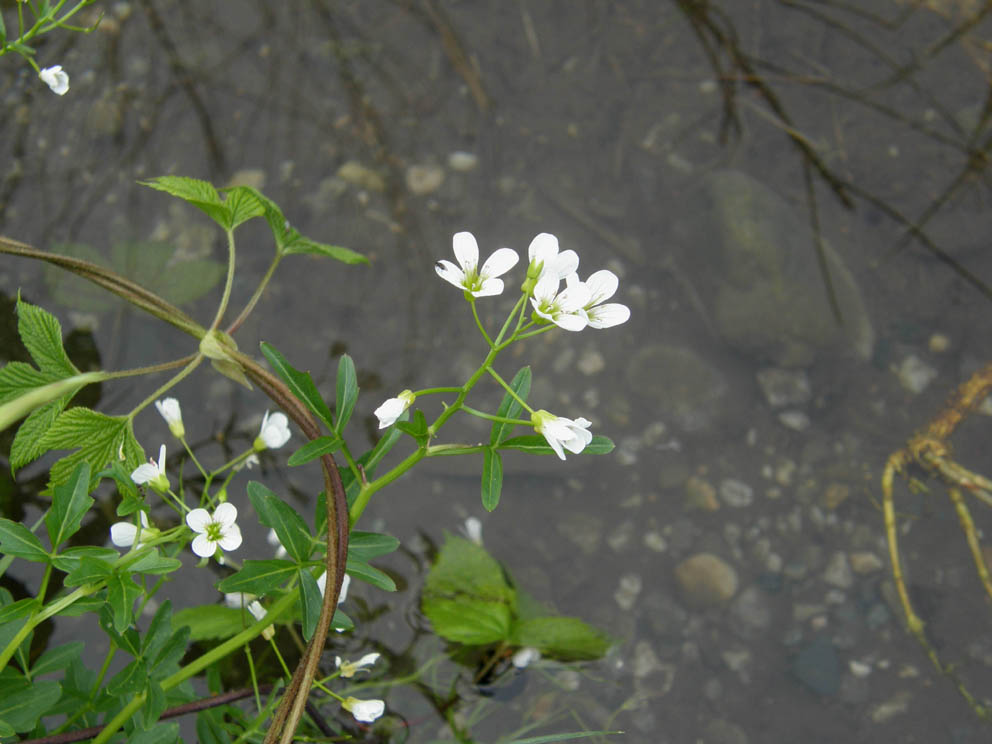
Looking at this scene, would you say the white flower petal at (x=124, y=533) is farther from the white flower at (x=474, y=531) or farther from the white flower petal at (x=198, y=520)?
the white flower at (x=474, y=531)

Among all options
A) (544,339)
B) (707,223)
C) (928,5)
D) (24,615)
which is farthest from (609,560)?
(928,5)

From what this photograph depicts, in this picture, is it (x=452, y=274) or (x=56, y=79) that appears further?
(x=56, y=79)

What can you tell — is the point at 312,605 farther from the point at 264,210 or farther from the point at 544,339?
the point at 544,339

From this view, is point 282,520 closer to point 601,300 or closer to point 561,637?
point 601,300

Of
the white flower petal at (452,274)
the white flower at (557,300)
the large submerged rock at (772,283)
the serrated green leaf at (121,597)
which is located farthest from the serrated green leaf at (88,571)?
the large submerged rock at (772,283)

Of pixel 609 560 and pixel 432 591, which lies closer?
pixel 432 591

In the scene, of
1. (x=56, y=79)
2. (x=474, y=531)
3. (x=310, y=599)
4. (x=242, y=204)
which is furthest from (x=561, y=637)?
(x=56, y=79)
